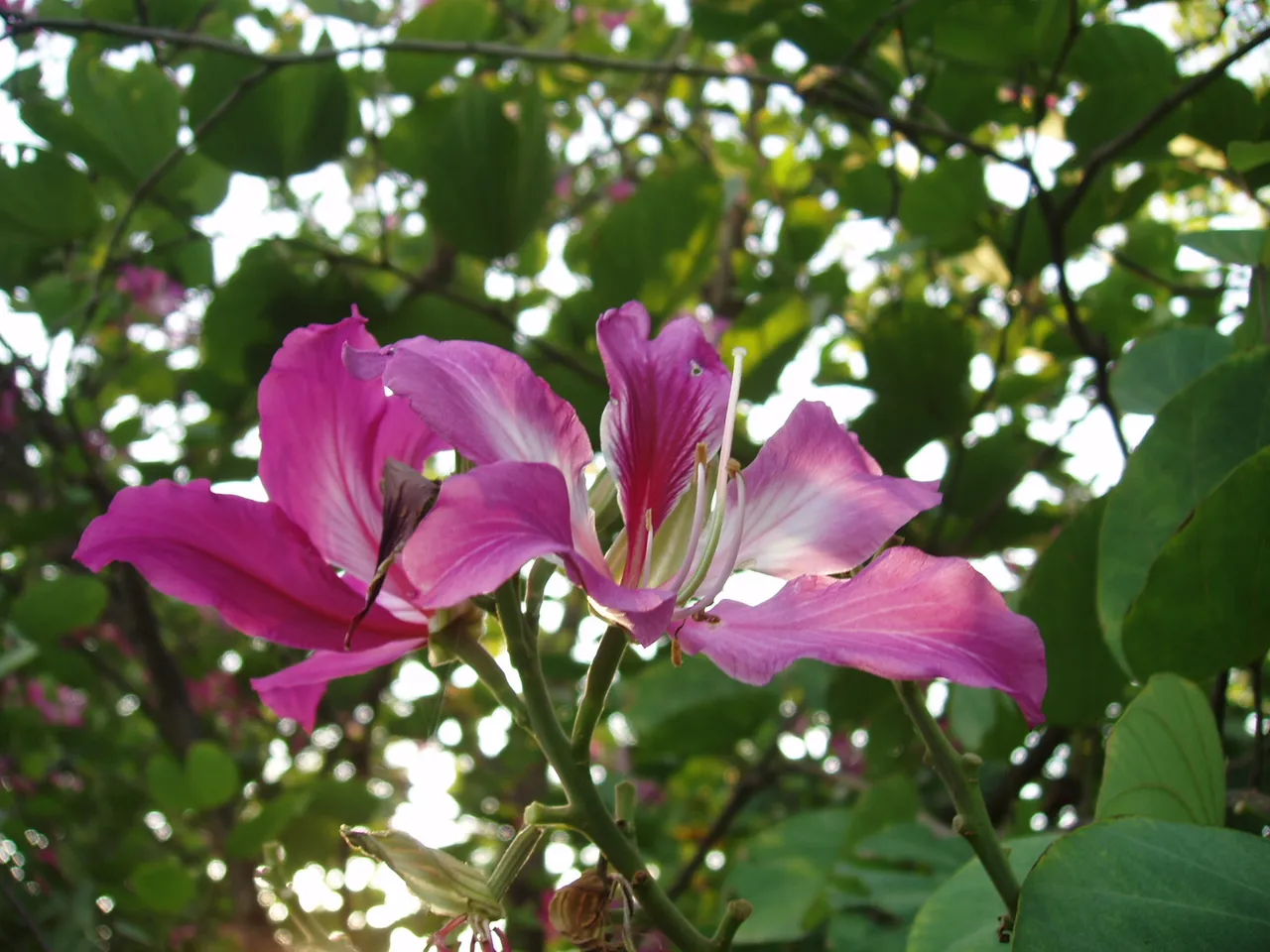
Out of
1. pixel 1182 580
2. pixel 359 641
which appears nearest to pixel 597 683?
pixel 359 641

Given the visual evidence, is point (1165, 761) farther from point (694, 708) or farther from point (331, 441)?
point (694, 708)

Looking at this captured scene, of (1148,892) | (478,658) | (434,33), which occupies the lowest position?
(1148,892)

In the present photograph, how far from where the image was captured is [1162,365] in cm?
89

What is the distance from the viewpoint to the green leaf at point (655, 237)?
1.18m

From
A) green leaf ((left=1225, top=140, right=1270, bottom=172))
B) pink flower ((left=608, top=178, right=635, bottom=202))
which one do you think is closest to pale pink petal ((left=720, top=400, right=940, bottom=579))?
green leaf ((left=1225, top=140, right=1270, bottom=172))

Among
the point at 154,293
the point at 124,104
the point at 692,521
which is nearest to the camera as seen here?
the point at 692,521

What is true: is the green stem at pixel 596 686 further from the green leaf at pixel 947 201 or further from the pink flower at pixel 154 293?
the pink flower at pixel 154 293

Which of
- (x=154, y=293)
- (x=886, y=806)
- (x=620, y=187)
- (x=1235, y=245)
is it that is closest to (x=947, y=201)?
(x=1235, y=245)

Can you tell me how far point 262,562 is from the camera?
552 mm

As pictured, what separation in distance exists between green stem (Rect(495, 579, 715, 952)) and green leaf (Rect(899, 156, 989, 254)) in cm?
91

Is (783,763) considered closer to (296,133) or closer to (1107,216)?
(1107,216)

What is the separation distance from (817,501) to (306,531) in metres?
0.28

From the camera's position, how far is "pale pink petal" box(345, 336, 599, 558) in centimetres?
49

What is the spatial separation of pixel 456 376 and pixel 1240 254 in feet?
2.04
